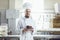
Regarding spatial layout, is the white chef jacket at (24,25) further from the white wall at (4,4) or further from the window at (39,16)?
the white wall at (4,4)

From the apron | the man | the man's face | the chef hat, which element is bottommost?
the apron

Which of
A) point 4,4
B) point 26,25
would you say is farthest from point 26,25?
point 4,4

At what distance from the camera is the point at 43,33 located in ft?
3.27

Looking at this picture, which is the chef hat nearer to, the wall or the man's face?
the man's face

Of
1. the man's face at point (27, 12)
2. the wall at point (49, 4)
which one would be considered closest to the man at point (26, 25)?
the man's face at point (27, 12)

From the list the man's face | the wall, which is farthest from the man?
the wall

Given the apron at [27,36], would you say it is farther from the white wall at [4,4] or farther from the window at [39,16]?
the white wall at [4,4]

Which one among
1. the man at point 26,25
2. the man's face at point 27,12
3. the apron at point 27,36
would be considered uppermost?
the man's face at point 27,12

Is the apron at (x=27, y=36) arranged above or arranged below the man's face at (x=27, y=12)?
below

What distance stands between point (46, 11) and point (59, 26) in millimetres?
182

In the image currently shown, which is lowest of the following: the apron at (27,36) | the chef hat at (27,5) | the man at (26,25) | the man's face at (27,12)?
the apron at (27,36)

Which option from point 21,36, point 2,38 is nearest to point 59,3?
point 21,36

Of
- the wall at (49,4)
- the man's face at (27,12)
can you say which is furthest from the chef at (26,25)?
the wall at (49,4)

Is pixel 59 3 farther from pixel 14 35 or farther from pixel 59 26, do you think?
pixel 14 35
